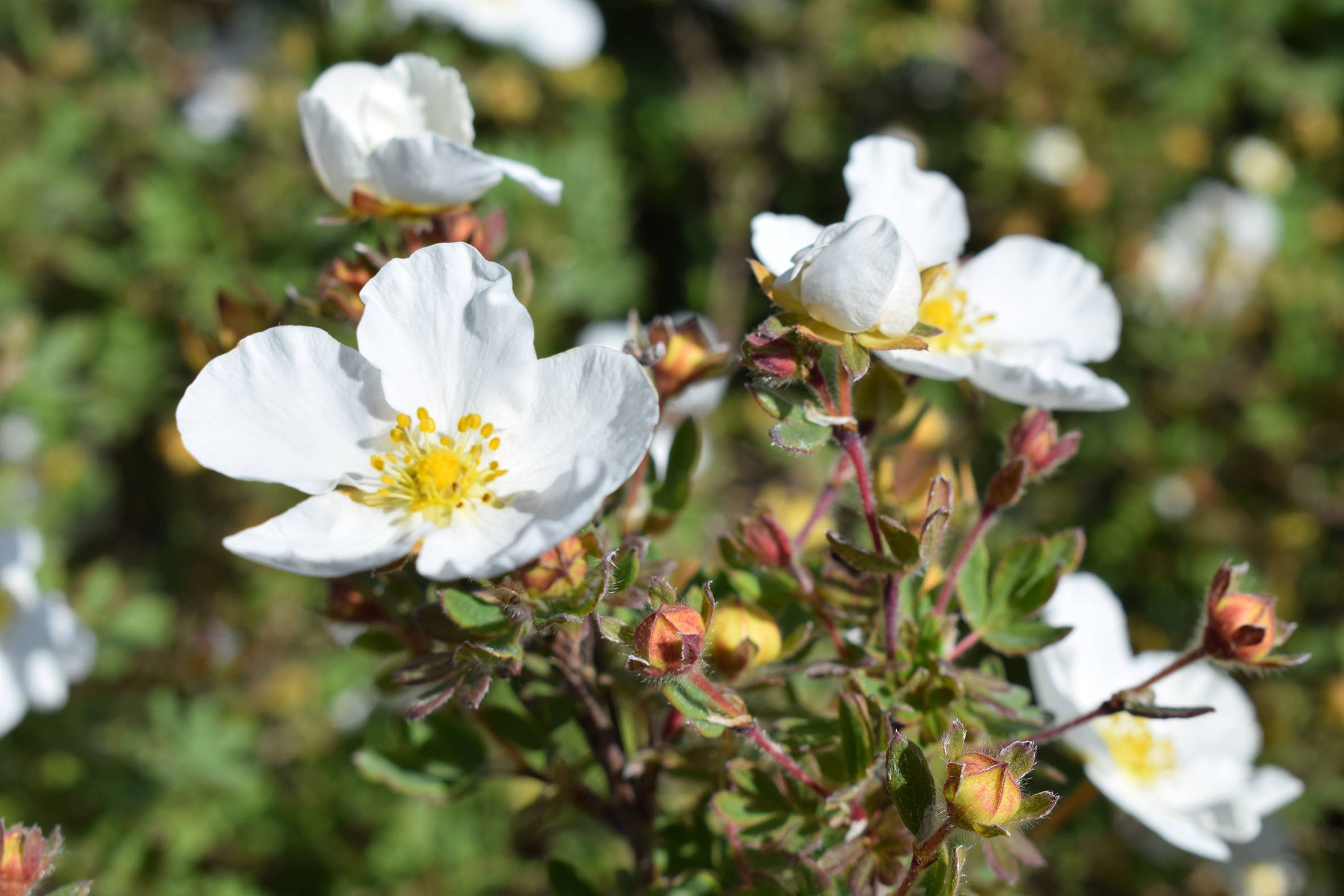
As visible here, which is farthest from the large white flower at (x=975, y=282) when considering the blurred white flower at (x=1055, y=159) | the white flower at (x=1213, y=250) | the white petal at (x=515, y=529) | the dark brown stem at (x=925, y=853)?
the white flower at (x=1213, y=250)

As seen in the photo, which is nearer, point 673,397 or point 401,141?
point 401,141

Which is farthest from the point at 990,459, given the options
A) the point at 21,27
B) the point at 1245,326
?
the point at 21,27

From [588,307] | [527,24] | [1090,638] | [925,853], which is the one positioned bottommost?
[588,307]

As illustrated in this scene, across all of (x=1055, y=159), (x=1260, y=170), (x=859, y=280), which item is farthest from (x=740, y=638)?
(x=1260, y=170)

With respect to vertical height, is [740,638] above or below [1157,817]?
above

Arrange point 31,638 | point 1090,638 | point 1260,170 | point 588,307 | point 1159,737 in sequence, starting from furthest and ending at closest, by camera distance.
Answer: point 1260,170 → point 588,307 → point 31,638 → point 1159,737 → point 1090,638

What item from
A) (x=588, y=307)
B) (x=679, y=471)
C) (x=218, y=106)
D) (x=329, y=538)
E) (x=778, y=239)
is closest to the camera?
(x=329, y=538)

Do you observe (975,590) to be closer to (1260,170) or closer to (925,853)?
(925,853)

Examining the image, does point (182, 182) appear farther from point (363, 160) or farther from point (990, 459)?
point (990, 459)
